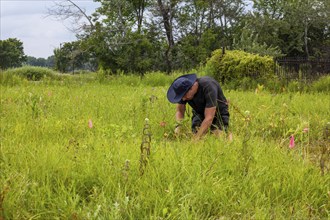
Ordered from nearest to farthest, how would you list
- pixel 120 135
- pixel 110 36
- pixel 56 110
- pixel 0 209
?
pixel 0 209
pixel 120 135
pixel 56 110
pixel 110 36

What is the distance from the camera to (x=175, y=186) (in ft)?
8.50

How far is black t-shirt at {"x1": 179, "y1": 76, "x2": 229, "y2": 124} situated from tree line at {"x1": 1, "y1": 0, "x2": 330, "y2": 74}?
65.3 ft

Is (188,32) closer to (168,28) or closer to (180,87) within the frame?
Result: (168,28)

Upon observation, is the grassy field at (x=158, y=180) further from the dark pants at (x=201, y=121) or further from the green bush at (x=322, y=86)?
the green bush at (x=322, y=86)

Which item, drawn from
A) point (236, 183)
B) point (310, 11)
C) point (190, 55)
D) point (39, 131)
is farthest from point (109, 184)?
point (310, 11)

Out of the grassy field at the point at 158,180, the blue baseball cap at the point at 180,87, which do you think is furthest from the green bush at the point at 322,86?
the grassy field at the point at 158,180

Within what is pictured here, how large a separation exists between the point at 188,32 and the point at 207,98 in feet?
103

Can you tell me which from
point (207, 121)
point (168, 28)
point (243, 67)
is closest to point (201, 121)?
point (207, 121)

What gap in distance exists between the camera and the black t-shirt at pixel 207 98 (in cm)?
437

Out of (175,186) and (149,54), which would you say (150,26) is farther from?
(175,186)

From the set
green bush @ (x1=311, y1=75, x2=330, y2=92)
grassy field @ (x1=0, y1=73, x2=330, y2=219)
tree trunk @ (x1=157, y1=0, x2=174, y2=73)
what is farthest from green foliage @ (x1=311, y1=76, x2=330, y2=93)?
tree trunk @ (x1=157, y1=0, x2=174, y2=73)

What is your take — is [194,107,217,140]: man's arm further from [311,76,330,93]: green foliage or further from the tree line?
the tree line

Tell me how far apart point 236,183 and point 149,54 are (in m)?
28.9

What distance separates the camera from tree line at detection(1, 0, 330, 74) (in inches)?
1131
